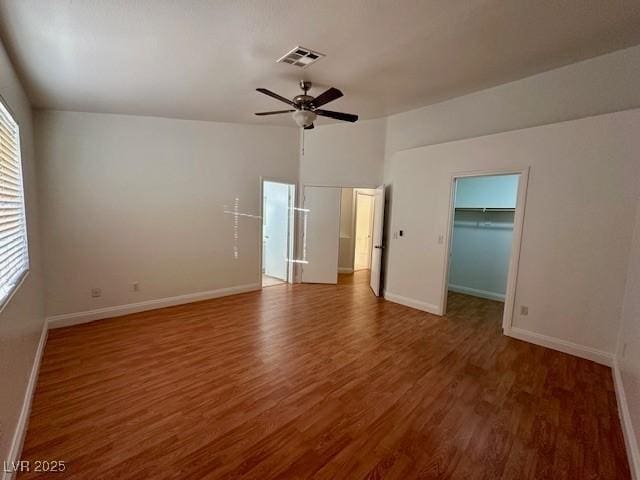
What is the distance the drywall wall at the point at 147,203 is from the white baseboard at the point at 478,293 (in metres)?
3.93

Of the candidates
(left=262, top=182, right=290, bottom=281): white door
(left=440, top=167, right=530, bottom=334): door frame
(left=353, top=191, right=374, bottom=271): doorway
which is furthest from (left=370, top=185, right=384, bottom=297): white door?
(left=353, top=191, right=374, bottom=271): doorway

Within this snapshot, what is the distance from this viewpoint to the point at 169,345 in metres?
2.96

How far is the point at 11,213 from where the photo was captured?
210cm

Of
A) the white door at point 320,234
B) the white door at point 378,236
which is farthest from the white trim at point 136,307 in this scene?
the white door at point 378,236

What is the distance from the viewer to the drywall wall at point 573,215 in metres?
2.66

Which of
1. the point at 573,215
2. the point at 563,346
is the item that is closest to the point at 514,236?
the point at 573,215

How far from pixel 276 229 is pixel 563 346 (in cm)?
482

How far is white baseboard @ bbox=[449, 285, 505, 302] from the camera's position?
491 cm

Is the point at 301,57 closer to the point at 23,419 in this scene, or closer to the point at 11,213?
the point at 11,213

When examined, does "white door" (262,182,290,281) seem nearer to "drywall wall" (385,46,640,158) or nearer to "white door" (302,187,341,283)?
"white door" (302,187,341,283)

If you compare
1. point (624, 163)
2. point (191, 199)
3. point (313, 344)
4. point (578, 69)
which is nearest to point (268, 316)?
point (313, 344)

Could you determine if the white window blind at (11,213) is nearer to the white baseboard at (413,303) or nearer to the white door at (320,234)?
the white door at (320,234)

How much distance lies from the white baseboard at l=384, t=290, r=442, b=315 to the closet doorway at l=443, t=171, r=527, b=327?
27.4 inches

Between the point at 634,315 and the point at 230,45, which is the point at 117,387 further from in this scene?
the point at 634,315
